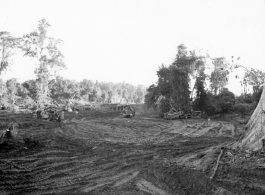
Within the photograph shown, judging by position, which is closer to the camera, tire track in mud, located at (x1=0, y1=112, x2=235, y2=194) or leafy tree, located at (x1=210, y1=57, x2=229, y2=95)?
tire track in mud, located at (x1=0, y1=112, x2=235, y2=194)

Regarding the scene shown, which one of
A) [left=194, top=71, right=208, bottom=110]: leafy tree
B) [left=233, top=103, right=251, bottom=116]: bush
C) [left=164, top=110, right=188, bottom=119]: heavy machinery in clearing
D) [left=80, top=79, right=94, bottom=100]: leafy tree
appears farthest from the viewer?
[left=80, top=79, right=94, bottom=100]: leafy tree

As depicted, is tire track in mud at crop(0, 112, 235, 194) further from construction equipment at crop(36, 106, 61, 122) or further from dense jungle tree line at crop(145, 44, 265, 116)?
dense jungle tree line at crop(145, 44, 265, 116)

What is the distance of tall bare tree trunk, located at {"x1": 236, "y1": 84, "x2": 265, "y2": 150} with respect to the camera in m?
7.43

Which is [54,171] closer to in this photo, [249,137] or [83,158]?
[83,158]

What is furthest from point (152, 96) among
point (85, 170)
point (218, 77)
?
point (85, 170)

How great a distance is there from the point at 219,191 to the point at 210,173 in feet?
3.26

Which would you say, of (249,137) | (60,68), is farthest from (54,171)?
(60,68)

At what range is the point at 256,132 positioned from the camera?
7.68 meters

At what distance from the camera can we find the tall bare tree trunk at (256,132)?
7.43m

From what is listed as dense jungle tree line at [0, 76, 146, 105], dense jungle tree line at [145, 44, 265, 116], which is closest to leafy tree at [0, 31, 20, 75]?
dense jungle tree line at [0, 76, 146, 105]

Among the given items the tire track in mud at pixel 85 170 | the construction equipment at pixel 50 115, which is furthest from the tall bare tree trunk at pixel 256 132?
the construction equipment at pixel 50 115

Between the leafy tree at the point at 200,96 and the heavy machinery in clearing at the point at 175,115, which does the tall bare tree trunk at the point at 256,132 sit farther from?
the leafy tree at the point at 200,96

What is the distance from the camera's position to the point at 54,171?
7.59 meters

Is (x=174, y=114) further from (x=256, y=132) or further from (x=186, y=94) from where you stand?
(x=256, y=132)
